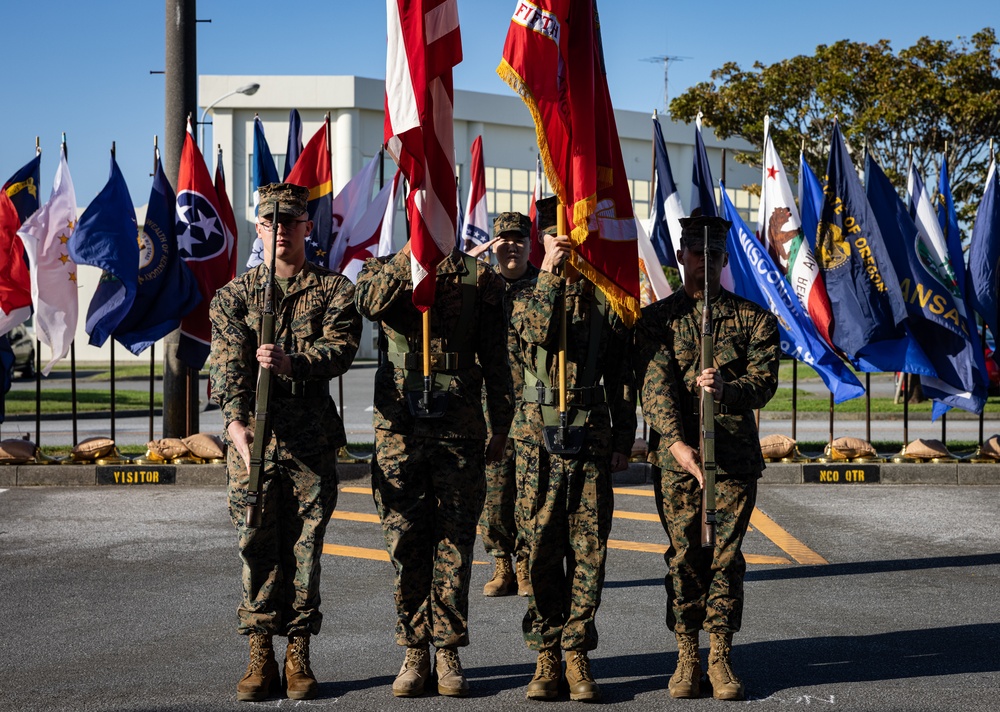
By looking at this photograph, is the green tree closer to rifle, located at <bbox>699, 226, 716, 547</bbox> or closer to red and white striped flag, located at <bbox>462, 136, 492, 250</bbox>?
red and white striped flag, located at <bbox>462, 136, 492, 250</bbox>

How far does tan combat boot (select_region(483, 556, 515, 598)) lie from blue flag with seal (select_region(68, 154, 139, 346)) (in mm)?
5451

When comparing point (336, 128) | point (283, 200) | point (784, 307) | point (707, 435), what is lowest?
point (707, 435)

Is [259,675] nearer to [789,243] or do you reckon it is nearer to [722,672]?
[722,672]

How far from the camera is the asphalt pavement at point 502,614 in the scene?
530 cm

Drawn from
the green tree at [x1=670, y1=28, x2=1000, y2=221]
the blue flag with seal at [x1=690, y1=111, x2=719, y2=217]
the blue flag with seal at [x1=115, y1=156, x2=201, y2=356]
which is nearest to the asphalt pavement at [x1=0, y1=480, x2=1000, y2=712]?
the blue flag with seal at [x1=115, y1=156, x2=201, y2=356]

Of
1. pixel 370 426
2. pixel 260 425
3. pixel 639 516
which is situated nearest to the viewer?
pixel 260 425

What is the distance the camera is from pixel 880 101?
2592cm

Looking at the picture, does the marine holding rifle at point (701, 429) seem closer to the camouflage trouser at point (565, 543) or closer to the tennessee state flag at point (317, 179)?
the camouflage trouser at point (565, 543)

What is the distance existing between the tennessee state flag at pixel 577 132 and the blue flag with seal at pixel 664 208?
18.3 ft

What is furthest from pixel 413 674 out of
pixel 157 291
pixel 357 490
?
pixel 157 291

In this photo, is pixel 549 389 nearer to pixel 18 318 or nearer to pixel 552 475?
pixel 552 475

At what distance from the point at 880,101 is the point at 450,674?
2338cm

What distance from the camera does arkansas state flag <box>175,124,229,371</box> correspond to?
11.9 metres

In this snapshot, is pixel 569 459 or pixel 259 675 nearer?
pixel 259 675
